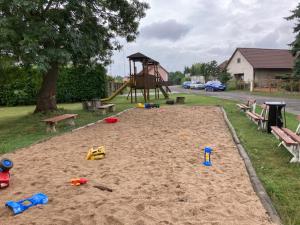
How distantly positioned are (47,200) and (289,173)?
3921mm

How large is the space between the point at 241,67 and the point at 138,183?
46.0 meters

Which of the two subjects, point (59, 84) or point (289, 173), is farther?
point (59, 84)

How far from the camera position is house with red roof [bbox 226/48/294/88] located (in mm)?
44344

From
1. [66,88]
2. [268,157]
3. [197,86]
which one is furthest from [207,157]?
[197,86]

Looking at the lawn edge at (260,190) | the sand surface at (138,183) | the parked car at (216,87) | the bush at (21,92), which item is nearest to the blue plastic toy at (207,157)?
the sand surface at (138,183)

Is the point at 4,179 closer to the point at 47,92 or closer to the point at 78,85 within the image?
the point at 47,92

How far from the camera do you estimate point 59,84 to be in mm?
26656

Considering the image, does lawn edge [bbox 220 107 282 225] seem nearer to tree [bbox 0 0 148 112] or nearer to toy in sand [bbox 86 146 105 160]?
toy in sand [bbox 86 146 105 160]

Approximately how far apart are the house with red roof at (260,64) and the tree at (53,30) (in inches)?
1195

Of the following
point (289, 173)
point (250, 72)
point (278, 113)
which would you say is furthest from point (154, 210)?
point (250, 72)

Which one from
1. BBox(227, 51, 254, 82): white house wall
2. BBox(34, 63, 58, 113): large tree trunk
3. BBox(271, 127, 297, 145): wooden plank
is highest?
BBox(227, 51, 254, 82): white house wall

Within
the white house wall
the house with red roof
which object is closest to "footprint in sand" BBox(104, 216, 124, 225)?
the house with red roof

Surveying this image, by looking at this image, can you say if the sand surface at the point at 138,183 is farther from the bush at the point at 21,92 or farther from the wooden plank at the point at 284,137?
the bush at the point at 21,92

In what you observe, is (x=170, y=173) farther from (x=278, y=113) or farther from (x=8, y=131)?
(x=8, y=131)
